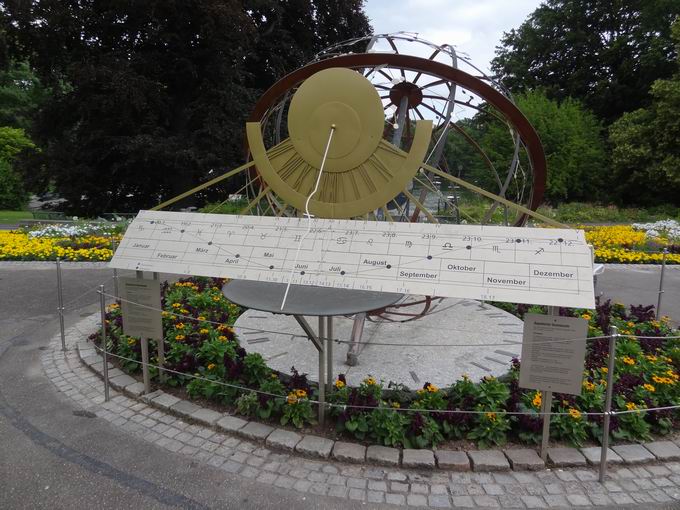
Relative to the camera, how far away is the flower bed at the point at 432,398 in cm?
362

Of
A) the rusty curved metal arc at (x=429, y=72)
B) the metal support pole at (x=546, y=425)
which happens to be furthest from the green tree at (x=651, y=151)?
the metal support pole at (x=546, y=425)

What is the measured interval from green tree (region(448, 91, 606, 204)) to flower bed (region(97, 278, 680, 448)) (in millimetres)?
22193

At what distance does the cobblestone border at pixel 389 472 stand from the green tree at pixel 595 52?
33.4 meters

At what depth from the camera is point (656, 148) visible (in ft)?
84.0

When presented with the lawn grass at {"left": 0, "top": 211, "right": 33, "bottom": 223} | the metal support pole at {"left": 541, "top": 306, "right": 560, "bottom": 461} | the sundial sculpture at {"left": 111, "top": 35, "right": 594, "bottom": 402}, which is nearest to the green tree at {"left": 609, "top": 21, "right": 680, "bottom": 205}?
the sundial sculpture at {"left": 111, "top": 35, "right": 594, "bottom": 402}

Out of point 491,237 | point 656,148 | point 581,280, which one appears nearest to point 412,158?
point 491,237

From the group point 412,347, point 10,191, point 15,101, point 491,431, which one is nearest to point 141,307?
point 412,347

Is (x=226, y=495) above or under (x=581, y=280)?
under

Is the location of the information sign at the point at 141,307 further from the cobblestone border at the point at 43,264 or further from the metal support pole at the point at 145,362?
the cobblestone border at the point at 43,264

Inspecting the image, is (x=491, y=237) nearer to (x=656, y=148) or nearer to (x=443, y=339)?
(x=443, y=339)

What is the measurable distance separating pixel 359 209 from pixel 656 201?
29730 mm

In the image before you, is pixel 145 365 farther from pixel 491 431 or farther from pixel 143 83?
pixel 143 83

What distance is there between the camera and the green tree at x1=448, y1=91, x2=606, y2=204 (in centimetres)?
2620

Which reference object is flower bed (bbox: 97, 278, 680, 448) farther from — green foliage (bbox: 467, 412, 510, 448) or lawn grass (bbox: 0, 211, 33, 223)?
lawn grass (bbox: 0, 211, 33, 223)
